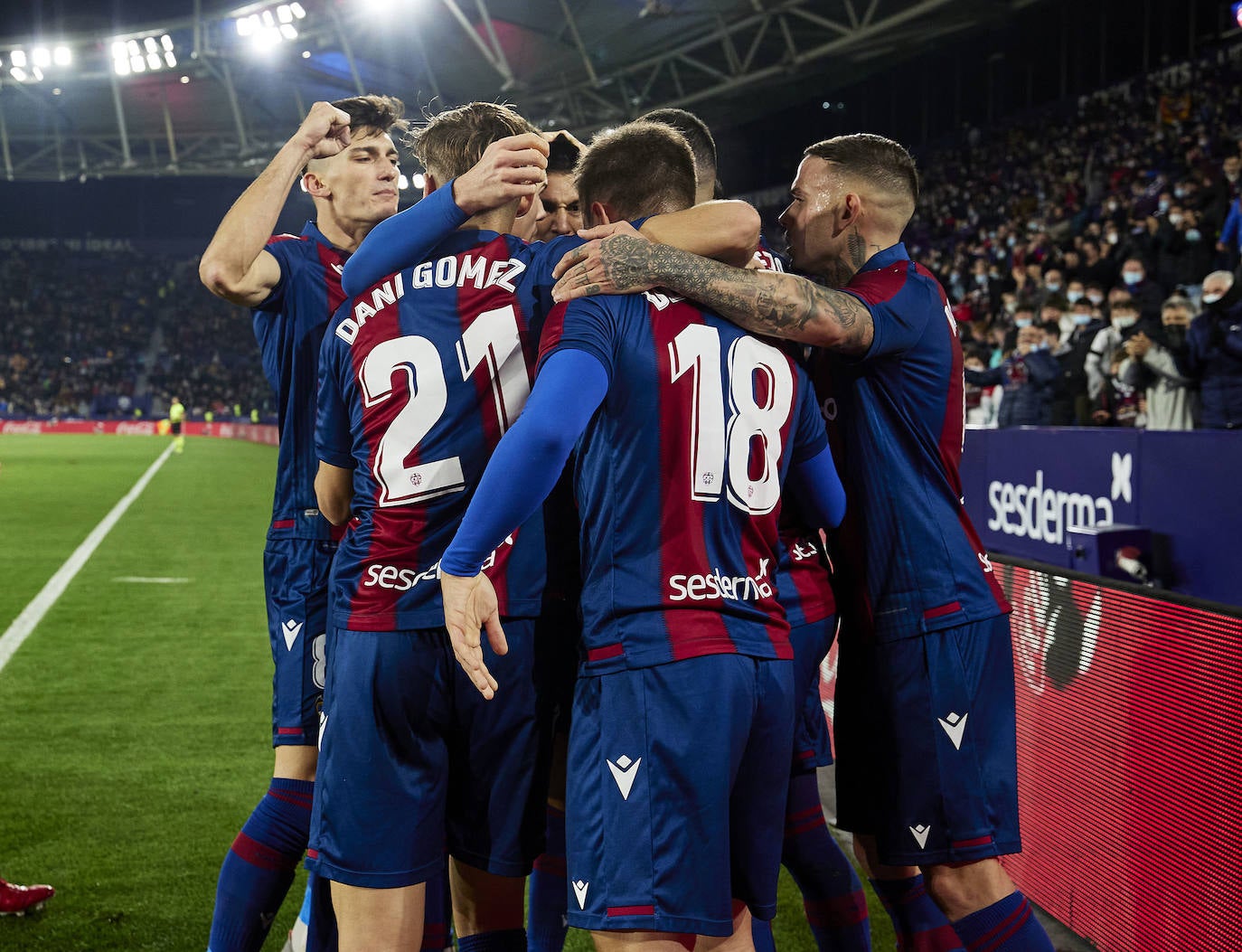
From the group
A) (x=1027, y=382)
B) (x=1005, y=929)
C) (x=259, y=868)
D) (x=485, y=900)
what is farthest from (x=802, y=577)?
(x=1027, y=382)

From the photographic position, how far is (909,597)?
8.80 feet

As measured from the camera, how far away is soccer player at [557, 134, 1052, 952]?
103 inches

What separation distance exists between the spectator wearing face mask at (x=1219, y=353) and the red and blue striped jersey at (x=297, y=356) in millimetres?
7443

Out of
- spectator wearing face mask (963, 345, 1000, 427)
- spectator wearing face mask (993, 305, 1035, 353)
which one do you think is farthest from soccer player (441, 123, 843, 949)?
spectator wearing face mask (993, 305, 1035, 353)

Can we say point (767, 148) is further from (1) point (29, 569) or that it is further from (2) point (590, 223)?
(2) point (590, 223)

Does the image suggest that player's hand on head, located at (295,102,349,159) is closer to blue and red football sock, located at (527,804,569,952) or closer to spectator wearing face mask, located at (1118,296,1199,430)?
blue and red football sock, located at (527,804,569,952)

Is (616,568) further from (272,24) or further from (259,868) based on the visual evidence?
(272,24)

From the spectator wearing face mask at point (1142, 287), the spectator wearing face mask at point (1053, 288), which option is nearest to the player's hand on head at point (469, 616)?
the spectator wearing face mask at point (1142, 287)

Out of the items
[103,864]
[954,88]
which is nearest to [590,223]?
[103,864]

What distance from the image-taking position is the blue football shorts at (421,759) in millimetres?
2381

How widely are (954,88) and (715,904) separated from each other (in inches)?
1091

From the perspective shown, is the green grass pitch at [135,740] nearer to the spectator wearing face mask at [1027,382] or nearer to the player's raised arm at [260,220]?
the player's raised arm at [260,220]

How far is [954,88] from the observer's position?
88.7 feet

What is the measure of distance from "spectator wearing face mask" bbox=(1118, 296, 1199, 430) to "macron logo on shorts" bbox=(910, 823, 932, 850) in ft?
24.8
